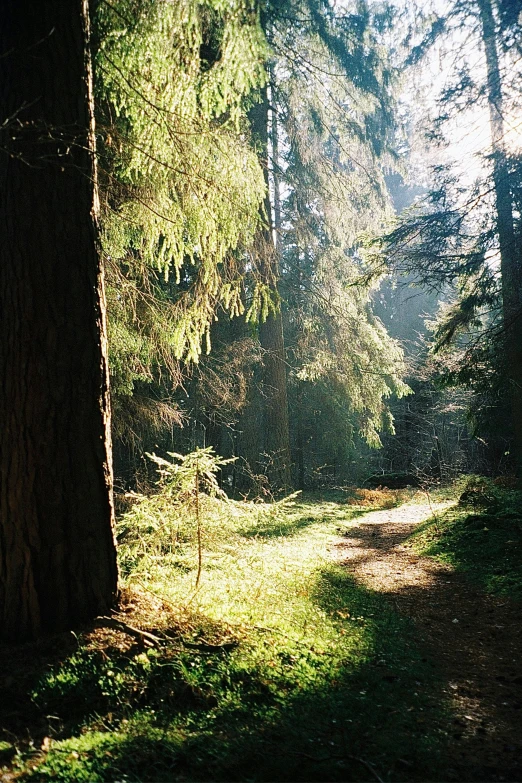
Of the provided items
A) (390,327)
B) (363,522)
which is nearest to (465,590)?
(363,522)

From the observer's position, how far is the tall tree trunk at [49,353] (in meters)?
3.33

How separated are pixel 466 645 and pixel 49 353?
13.0ft

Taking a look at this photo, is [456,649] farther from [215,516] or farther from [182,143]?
[182,143]

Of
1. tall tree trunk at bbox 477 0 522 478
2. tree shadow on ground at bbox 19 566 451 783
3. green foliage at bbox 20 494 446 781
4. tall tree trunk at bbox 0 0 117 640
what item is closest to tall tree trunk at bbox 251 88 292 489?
tall tree trunk at bbox 477 0 522 478

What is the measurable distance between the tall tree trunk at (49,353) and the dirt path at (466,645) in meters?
2.34

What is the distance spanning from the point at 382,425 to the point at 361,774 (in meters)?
14.3

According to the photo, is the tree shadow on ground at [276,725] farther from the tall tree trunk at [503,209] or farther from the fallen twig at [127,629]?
the tall tree trunk at [503,209]

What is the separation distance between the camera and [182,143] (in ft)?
14.8

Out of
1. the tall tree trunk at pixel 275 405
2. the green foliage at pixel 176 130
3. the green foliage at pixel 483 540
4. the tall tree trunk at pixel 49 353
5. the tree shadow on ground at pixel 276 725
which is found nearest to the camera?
the tree shadow on ground at pixel 276 725

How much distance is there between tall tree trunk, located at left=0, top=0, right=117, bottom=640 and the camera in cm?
333

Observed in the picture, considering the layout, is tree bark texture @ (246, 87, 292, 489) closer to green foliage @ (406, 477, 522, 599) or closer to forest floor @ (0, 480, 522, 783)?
green foliage @ (406, 477, 522, 599)

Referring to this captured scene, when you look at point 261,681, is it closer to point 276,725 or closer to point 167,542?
point 276,725

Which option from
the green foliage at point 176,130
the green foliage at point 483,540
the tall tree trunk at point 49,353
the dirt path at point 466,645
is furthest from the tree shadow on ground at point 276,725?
the green foliage at point 176,130

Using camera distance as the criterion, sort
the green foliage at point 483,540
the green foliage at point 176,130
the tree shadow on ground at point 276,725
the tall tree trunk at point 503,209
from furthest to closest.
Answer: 1. the tall tree trunk at point 503,209
2. the green foliage at point 483,540
3. the green foliage at point 176,130
4. the tree shadow on ground at point 276,725
